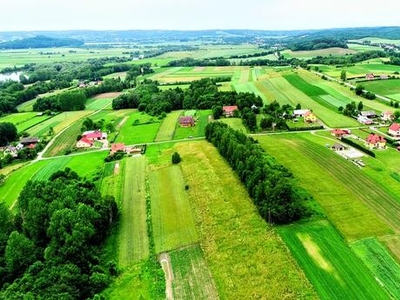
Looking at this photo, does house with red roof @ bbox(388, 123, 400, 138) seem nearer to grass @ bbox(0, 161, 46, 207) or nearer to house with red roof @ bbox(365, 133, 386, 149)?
house with red roof @ bbox(365, 133, 386, 149)

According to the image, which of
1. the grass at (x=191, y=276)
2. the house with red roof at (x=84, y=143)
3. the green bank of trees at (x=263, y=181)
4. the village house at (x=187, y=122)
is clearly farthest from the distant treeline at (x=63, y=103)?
the grass at (x=191, y=276)

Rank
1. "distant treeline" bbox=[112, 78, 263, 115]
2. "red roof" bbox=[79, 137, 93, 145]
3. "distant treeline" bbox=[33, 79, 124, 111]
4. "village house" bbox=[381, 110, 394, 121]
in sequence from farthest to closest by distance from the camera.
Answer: "distant treeline" bbox=[33, 79, 124, 111] → "distant treeline" bbox=[112, 78, 263, 115] → "village house" bbox=[381, 110, 394, 121] → "red roof" bbox=[79, 137, 93, 145]

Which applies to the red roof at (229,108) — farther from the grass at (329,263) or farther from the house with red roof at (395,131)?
the grass at (329,263)

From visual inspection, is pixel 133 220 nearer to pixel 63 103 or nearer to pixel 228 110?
pixel 228 110

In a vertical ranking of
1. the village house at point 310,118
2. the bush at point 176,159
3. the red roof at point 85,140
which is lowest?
the red roof at point 85,140

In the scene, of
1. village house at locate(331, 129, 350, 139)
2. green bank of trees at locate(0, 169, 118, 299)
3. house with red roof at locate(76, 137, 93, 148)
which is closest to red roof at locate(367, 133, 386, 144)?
village house at locate(331, 129, 350, 139)

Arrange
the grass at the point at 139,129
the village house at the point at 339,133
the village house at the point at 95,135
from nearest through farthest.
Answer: the village house at the point at 339,133
the grass at the point at 139,129
the village house at the point at 95,135
